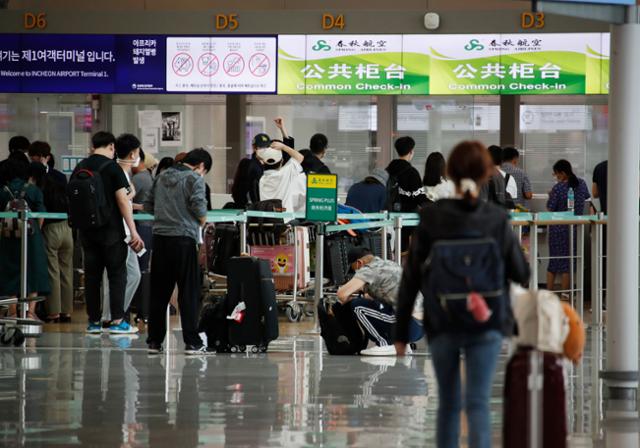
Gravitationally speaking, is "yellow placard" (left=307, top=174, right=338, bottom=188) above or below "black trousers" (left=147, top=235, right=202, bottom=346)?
above

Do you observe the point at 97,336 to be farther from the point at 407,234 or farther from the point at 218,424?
the point at 218,424

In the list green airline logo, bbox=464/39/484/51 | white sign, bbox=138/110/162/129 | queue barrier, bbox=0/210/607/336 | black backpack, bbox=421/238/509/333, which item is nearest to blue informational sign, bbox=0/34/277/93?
white sign, bbox=138/110/162/129

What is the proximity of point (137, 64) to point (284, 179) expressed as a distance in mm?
4663

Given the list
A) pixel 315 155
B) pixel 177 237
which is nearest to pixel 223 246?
pixel 315 155

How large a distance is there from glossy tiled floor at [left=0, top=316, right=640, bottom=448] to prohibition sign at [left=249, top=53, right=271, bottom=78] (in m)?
7.35

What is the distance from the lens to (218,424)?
778cm

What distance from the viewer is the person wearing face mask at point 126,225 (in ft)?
41.7

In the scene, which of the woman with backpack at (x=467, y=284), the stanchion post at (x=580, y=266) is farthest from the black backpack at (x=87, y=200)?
the woman with backpack at (x=467, y=284)

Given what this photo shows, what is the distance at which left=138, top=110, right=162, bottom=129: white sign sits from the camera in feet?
63.0

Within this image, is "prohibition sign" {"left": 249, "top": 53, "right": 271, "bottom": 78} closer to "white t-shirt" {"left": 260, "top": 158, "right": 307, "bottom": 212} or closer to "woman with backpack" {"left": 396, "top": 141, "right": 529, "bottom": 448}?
"white t-shirt" {"left": 260, "top": 158, "right": 307, "bottom": 212}

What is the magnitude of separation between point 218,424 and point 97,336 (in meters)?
5.42

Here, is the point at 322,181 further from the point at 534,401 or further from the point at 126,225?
the point at 534,401

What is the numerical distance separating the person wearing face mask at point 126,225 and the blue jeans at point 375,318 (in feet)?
8.15

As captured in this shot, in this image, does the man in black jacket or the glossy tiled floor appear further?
the man in black jacket
